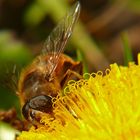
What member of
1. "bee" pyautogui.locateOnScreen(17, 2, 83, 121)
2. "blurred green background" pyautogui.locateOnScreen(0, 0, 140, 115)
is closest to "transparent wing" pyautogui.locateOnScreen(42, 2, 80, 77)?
"bee" pyautogui.locateOnScreen(17, 2, 83, 121)

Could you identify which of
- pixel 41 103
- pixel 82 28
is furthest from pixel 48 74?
pixel 82 28

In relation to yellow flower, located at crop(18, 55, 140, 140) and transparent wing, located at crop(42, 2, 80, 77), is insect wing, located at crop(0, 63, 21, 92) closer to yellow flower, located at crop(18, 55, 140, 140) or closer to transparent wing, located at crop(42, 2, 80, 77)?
transparent wing, located at crop(42, 2, 80, 77)

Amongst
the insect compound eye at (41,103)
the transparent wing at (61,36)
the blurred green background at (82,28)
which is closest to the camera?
the insect compound eye at (41,103)

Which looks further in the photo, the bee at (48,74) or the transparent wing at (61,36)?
the transparent wing at (61,36)

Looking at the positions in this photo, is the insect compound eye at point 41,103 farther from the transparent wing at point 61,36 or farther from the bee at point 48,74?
the transparent wing at point 61,36

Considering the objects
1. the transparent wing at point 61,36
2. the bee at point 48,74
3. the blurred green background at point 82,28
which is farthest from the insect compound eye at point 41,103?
the blurred green background at point 82,28

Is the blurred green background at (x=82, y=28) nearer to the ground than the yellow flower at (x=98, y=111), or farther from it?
farther from it
